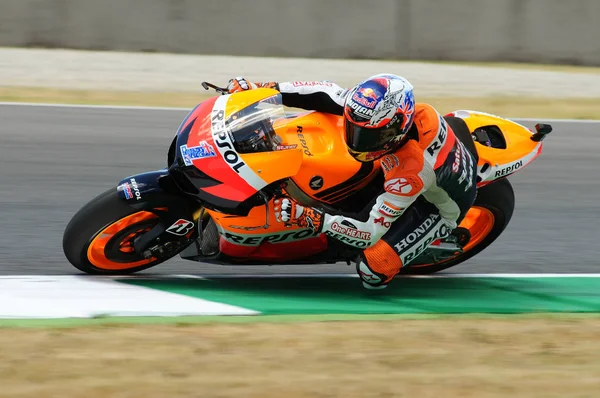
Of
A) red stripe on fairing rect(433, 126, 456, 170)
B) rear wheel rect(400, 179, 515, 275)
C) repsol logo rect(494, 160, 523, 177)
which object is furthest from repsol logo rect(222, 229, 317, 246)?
repsol logo rect(494, 160, 523, 177)

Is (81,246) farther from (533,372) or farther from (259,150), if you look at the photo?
(533,372)

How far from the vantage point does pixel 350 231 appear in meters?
5.25

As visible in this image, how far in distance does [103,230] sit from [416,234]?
1666mm

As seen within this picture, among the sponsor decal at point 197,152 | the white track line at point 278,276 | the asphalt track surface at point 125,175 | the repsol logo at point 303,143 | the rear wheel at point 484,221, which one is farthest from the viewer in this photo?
the asphalt track surface at point 125,175

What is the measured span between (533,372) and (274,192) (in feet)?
5.31

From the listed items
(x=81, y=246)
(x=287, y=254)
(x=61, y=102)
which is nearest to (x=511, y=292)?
(x=287, y=254)

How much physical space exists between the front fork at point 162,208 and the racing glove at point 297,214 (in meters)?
0.51

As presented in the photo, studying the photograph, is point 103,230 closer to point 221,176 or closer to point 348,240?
point 221,176

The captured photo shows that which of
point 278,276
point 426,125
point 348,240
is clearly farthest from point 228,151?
point 278,276

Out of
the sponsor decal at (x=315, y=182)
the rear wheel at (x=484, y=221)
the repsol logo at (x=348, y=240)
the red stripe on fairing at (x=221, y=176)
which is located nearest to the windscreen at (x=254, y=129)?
the red stripe on fairing at (x=221, y=176)

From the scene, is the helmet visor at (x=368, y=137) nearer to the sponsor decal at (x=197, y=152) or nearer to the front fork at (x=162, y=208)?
the sponsor decal at (x=197, y=152)

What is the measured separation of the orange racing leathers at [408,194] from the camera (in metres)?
5.18

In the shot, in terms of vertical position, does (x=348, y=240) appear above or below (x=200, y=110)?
below
